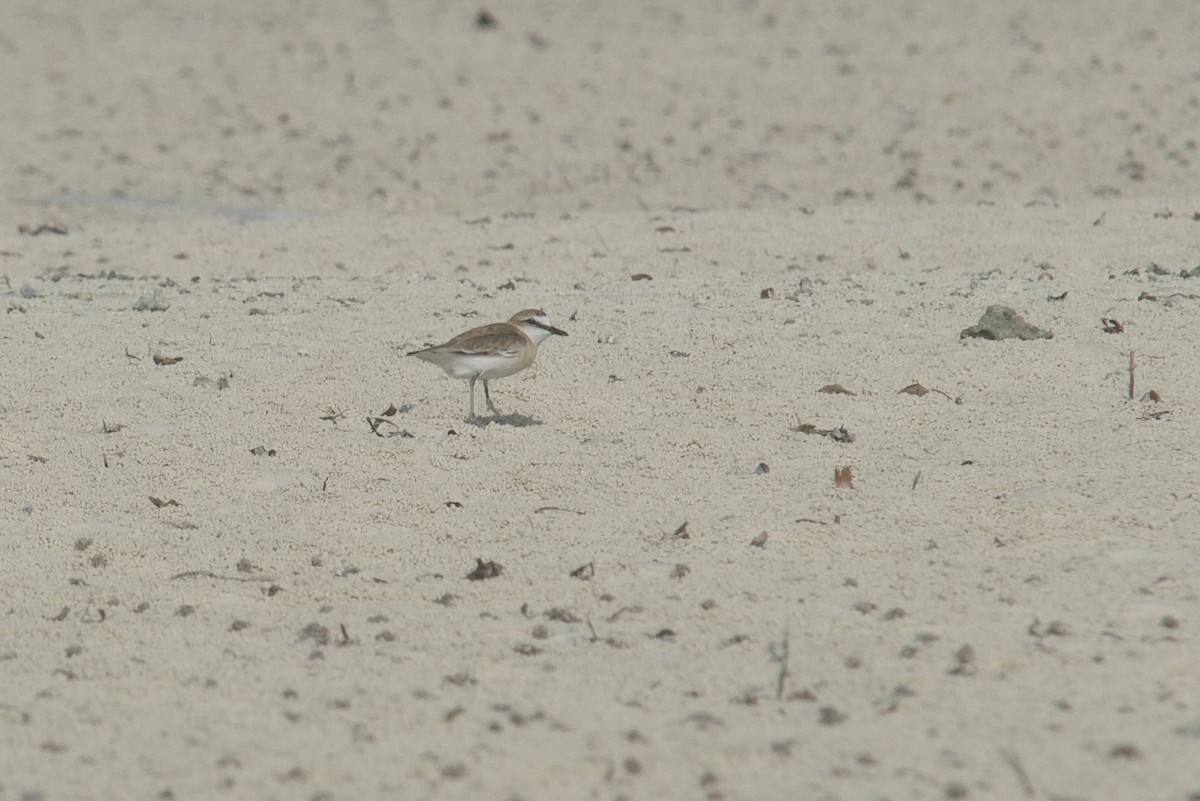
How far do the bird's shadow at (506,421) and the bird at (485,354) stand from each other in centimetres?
4

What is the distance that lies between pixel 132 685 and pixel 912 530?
3107mm

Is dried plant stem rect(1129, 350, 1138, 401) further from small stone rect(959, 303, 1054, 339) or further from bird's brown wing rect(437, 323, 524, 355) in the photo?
bird's brown wing rect(437, 323, 524, 355)

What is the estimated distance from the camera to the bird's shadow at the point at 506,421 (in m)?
8.16

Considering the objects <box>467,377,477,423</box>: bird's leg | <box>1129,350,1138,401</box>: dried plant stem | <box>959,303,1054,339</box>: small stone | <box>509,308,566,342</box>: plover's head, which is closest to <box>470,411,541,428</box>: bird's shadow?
<box>467,377,477,423</box>: bird's leg

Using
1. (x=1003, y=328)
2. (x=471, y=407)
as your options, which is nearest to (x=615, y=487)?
(x=471, y=407)

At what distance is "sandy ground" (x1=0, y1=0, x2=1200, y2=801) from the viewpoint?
5086 millimetres

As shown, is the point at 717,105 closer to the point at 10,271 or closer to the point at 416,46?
the point at 416,46

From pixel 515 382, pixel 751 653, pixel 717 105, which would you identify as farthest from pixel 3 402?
pixel 717 105

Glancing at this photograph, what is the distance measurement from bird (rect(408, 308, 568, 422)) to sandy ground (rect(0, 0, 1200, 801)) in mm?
249

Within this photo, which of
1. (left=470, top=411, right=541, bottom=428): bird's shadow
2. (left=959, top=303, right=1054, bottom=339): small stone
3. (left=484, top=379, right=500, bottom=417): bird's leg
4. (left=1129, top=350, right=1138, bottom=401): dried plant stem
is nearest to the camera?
(left=1129, top=350, right=1138, bottom=401): dried plant stem

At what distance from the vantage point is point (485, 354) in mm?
8094

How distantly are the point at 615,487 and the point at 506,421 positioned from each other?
101cm

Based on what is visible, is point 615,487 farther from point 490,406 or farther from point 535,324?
point 535,324

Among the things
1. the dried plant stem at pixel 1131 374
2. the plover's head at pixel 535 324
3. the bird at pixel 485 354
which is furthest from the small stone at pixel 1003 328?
the bird at pixel 485 354
